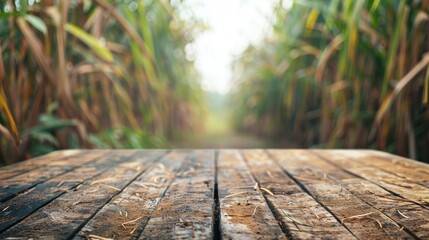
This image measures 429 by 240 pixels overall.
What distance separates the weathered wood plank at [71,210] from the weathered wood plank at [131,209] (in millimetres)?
20

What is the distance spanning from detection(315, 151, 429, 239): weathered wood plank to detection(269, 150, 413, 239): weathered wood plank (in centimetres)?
2

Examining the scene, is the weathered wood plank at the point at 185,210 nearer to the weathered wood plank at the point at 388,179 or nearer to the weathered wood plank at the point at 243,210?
the weathered wood plank at the point at 243,210

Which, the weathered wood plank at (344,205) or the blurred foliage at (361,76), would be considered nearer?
the weathered wood plank at (344,205)

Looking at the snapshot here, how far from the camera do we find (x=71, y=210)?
0.69 metres

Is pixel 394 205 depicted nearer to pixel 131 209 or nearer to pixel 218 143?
pixel 131 209

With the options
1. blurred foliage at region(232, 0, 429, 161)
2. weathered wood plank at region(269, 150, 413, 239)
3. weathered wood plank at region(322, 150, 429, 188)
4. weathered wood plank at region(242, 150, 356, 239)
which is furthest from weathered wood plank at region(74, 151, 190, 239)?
blurred foliage at region(232, 0, 429, 161)

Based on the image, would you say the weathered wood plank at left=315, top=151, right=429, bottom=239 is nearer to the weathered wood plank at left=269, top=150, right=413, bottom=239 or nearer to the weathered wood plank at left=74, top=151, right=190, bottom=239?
the weathered wood plank at left=269, top=150, right=413, bottom=239

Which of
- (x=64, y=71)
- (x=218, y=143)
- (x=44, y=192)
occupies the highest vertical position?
(x=64, y=71)

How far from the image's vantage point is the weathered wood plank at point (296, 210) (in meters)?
0.57

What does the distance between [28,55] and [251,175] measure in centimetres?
106

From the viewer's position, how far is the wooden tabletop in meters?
0.58

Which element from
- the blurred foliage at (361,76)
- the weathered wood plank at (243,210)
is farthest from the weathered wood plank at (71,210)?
the blurred foliage at (361,76)

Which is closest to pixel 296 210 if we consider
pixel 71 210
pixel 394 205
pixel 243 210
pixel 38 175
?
pixel 243 210

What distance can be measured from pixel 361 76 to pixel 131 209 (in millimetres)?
1446
